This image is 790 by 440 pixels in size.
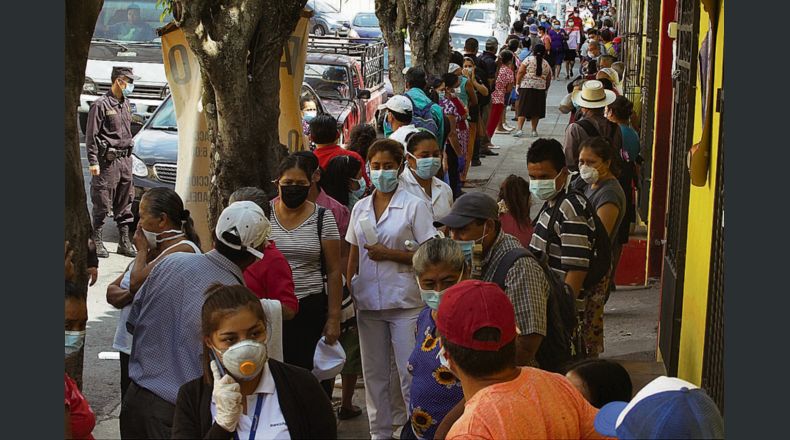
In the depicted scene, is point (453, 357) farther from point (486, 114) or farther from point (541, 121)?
point (541, 121)

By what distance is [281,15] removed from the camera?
8711 mm

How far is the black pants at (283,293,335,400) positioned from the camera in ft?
22.1

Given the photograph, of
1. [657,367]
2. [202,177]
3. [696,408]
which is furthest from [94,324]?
[696,408]

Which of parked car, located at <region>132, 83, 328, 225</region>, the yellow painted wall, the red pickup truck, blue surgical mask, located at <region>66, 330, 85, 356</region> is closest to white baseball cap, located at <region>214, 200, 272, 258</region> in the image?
blue surgical mask, located at <region>66, 330, 85, 356</region>

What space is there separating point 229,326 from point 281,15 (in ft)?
16.0

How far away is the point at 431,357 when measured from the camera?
190 inches

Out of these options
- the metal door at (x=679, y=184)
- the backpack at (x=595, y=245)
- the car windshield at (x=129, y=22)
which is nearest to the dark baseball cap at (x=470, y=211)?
the backpack at (x=595, y=245)

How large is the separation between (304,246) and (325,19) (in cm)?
3269

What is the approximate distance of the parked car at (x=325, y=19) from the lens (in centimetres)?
3750

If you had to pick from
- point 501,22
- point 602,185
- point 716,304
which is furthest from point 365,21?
point 716,304

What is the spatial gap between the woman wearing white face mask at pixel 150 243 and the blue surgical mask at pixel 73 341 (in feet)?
2.36

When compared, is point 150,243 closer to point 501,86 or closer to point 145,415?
point 145,415

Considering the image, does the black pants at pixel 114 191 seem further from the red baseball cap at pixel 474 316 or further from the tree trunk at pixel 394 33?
the red baseball cap at pixel 474 316

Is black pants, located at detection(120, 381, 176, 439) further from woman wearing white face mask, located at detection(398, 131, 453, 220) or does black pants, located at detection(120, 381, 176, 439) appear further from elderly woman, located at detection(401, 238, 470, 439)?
woman wearing white face mask, located at detection(398, 131, 453, 220)
